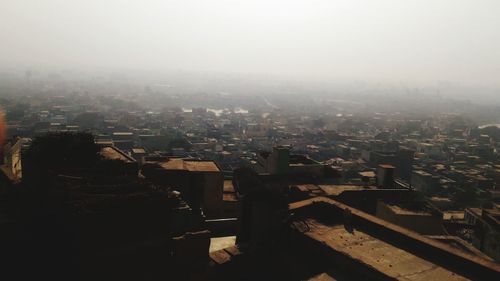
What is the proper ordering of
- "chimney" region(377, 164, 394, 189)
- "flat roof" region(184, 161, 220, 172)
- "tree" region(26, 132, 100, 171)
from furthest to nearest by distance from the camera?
1. "chimney" region(377, 164, 394, 189)
2. "flat roof" region(184, 161, 220, 172)
3. "tree" region(26, 132, 100, 171)

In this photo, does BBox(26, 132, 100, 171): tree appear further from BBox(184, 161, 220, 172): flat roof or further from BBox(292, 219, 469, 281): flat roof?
BBox(292, 219, 469, 281): flat roof

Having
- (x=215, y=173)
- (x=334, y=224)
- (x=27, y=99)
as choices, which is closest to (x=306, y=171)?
(x=215, y=173)

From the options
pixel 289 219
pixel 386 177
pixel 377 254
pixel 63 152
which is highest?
pixel 63 152

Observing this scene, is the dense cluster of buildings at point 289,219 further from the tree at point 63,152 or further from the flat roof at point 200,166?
the tree at point 63,152

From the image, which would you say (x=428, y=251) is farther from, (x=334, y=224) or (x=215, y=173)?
(x=215, y=173)

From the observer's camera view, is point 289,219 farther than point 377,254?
Yes

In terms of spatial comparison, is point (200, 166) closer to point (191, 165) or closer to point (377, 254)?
point (191, 165)

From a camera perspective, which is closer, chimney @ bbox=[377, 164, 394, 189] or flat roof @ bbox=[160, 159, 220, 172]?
flat roof @ bbox=[160, 159, 220, 172]

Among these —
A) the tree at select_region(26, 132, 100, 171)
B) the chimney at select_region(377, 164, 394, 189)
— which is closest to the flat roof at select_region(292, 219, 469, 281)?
the tree at select_region(26, 132, 100, 171)

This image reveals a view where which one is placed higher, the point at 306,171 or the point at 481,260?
the point at 481,260

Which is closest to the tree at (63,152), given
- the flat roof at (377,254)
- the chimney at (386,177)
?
the flat roof at (377,254)

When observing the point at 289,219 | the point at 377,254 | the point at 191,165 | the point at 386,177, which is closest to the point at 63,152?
the point at 289,219
